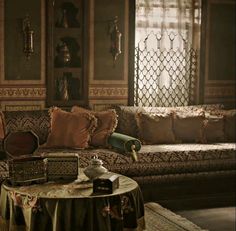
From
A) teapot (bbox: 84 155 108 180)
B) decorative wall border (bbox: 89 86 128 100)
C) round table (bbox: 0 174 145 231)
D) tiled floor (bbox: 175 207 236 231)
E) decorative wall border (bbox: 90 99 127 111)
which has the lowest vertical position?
tiled floor (bbox: 175 207 236 231)

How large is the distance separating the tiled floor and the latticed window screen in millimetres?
1646

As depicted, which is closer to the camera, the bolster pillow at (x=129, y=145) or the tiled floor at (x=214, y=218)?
the tiled floor at (x=214, y=218)

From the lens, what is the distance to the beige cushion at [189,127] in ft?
18.1

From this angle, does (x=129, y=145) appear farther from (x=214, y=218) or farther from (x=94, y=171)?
(x=94, y=171)

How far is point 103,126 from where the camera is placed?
17.2ft

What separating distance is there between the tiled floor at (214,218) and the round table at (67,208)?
4.37ft

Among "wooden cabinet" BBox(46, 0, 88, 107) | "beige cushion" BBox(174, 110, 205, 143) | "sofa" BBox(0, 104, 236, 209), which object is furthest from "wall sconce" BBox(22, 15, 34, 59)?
"beige cushion" BBox(174, 110, 205, 143)

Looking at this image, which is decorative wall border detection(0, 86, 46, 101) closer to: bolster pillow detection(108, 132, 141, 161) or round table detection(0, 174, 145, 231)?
bolster pillow detection(108, 132, 141, 161)

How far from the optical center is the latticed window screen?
19.9 feet

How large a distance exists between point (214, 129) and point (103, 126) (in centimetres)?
124

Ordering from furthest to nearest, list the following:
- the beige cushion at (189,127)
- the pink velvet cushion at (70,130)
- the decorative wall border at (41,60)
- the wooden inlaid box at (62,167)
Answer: the beige cushion at (189,127), the decorative wall border at (41,60), the pink velvet cushion at (70,130), the wooden inlaid box at (62,167)

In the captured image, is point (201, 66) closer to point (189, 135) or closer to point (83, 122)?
point (189, 135)

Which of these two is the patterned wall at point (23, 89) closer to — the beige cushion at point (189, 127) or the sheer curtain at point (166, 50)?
the sheer curtain at point (166, 50)

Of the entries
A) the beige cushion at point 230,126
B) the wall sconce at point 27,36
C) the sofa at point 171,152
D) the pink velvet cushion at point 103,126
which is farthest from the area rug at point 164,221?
the wall sconce at point 27,36
